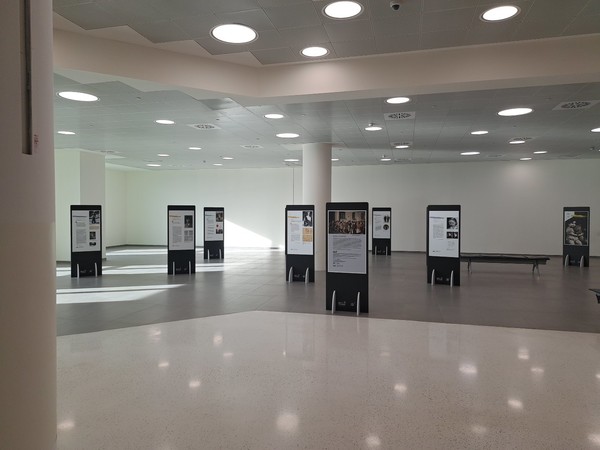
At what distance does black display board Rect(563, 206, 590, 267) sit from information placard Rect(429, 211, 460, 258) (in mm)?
7926

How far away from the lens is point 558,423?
400 centimetres

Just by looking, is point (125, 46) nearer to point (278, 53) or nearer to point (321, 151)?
point (278, 53)

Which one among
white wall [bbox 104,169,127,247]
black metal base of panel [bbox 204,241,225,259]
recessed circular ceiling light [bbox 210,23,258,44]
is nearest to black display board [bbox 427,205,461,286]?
recessed circular ceiling light [bbox 210,23,258,44]

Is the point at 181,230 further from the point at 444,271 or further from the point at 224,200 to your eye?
the point at 224,200

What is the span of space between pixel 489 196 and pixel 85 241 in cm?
1920

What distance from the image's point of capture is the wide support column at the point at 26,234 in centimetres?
267

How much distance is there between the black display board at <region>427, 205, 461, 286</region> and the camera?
40.0 feet

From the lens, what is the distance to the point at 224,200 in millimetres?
26109

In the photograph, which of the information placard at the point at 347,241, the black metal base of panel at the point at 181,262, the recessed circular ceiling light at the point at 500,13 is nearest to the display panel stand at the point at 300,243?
the black metal base of panel at the point at 181,262

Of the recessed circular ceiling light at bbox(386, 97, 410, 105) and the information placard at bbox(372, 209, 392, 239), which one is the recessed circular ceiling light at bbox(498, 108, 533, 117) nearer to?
the recessed circular ceiling light at bbox(386, 97, 410, 105)

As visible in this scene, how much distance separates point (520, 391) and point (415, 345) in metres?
1.86

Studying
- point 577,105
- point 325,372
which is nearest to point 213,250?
point 577,105

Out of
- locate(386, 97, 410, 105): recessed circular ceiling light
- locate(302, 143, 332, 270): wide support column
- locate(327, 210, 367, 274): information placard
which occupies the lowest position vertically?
locate(327, 210, 367, 274): information placard

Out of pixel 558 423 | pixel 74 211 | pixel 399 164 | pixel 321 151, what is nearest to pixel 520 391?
pixel 558 423
